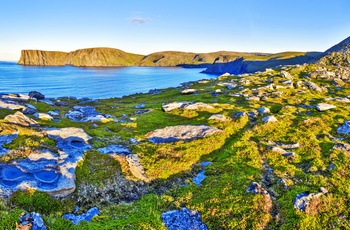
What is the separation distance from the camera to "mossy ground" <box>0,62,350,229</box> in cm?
1702

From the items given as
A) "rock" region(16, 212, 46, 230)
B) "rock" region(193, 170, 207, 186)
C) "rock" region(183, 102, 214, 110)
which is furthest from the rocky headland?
"rock" region(183, 102, 214, 110)

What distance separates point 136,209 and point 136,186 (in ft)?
14.0

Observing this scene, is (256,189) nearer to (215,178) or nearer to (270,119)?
(215,178)

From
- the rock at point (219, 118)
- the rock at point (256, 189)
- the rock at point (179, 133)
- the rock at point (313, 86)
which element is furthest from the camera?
the rock at point (313, 86)

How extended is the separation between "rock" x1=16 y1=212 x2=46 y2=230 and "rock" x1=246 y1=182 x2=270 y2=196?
1414cm

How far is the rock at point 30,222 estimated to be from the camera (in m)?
13.9

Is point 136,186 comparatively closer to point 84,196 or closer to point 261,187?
point 84,196

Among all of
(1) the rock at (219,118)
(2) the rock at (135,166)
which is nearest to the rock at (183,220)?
(2) the rock at (135,166)

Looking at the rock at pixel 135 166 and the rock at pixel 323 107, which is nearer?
the rock at pixel 135 166

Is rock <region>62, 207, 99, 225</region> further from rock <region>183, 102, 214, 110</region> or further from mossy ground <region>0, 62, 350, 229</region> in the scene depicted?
rock <region>183, 102, 214, 110</region>

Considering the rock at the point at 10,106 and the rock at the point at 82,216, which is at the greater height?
the rock at the point at 10,106

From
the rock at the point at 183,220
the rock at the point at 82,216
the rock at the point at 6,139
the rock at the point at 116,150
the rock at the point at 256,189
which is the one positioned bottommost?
the rock at the point at 183,220

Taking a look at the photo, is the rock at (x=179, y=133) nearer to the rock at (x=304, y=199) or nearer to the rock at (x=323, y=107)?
the rock at (x=304, y=199)

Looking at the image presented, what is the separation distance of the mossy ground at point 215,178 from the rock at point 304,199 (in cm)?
35
